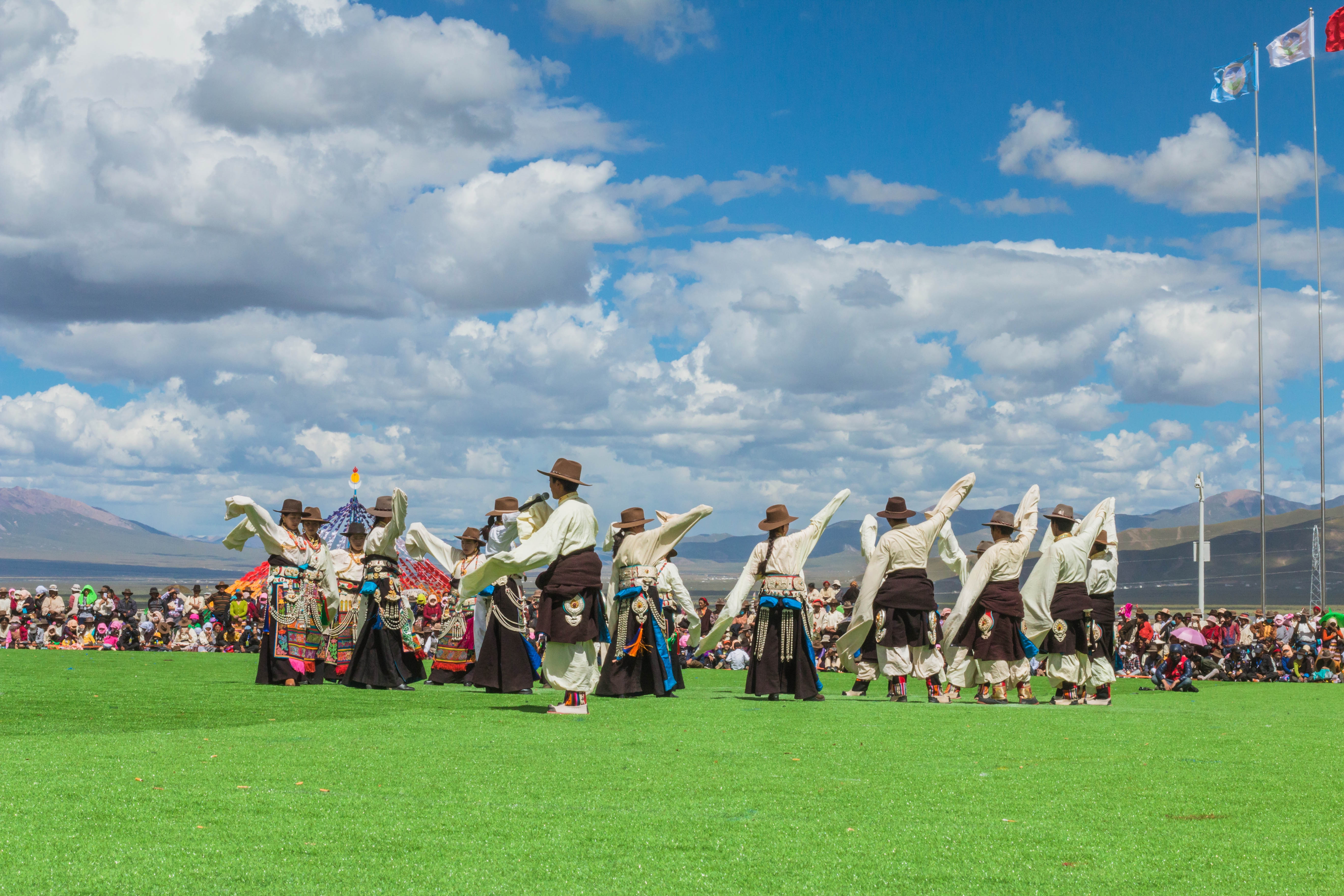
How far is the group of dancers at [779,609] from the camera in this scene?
41.8ft

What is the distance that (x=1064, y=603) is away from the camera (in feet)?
43.9

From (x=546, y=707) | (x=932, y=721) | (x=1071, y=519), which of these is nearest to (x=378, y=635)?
(x=546, y=707)

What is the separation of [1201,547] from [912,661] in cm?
1970

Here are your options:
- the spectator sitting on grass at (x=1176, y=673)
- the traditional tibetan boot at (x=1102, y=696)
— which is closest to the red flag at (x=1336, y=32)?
the spectator sitting on grass at (x=1176, y=673)

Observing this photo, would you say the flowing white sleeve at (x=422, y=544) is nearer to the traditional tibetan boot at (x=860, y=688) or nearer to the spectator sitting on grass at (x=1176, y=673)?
the traditional tibetan boot at (x=860, y=688)

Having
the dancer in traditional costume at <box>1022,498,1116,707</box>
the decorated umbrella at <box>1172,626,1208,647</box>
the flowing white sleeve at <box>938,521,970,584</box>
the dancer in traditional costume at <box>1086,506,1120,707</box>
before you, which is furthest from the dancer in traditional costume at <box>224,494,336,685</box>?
the decorated umbrella at <box>1172,626,1208,647</box>

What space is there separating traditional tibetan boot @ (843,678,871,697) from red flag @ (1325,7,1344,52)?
21792mm

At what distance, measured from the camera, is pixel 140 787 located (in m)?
5.67

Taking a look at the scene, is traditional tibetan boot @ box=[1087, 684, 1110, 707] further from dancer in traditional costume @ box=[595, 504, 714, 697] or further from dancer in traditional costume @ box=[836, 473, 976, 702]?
dancer in traditional costume @ box=[595, 504, 714, 697]

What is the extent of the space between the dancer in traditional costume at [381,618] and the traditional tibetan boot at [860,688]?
511 centimetres

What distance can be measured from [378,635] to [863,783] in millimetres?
8678

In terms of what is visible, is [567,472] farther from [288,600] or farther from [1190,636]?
[1190,636]

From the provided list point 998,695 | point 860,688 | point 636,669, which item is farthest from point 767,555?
point 998,695

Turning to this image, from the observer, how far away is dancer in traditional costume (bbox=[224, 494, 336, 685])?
13234 mm
